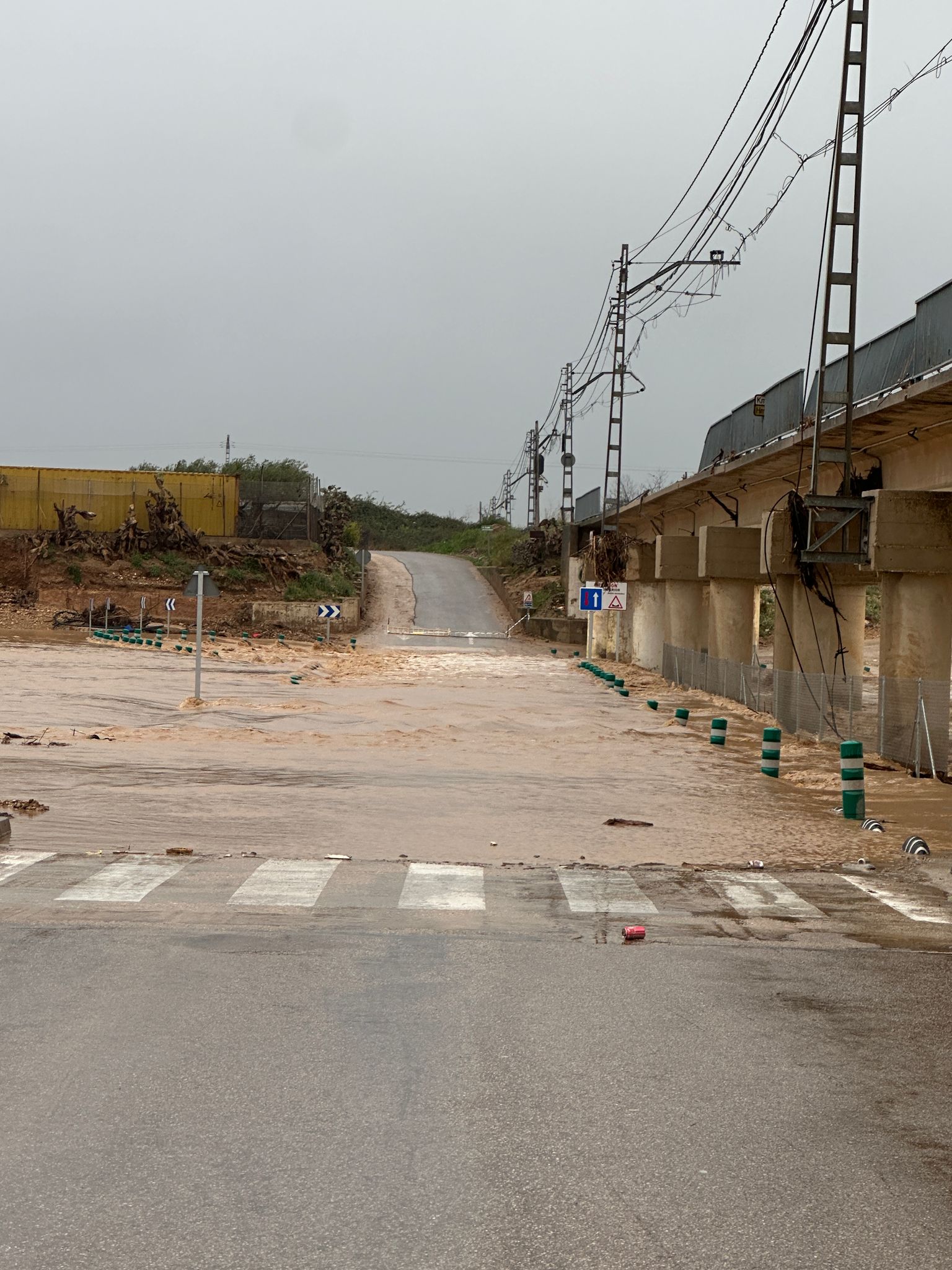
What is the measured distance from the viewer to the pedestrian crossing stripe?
1064 centimetres

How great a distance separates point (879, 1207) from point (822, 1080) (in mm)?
1465

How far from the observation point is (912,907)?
11.1m

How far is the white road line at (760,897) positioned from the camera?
10.8 metres

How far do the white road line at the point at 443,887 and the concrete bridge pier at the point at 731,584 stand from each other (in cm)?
2896

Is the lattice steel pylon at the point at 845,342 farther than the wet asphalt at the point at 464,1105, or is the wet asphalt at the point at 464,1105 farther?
the lattice steel pylon at the point at 845,342

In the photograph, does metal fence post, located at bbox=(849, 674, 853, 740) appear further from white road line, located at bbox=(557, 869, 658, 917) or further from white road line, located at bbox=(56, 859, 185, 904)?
white road line, located at bbox=(56, 859, 185, 904)

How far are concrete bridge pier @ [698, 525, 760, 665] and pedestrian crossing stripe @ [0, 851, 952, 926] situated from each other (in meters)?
28.7

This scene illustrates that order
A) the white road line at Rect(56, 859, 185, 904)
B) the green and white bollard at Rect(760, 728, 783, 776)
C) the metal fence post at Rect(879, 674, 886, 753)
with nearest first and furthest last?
the white road line at Rect(56, 859, 185, 904) → the green and white bollard at Rect(760, 728, 783, 776) → the metal fence post at Rect(879, 674, 886, 753)

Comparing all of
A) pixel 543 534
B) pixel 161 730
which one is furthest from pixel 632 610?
pixel 161 730

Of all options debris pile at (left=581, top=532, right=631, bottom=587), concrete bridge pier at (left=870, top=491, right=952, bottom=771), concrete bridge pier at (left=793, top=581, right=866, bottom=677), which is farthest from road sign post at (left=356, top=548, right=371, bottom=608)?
concrete bridge pier at (left=870, top=491, right=952, bottom=771)

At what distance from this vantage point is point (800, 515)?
29.7 m

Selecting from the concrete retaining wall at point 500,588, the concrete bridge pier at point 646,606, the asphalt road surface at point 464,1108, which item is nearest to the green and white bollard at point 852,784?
the asphalt road surface at point 464,1108

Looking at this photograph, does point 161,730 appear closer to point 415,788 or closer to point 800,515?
point 415,788

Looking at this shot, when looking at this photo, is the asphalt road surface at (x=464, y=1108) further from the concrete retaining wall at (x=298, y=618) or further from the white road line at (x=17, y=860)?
the concrete retaining wall at (x=298, y=618)
